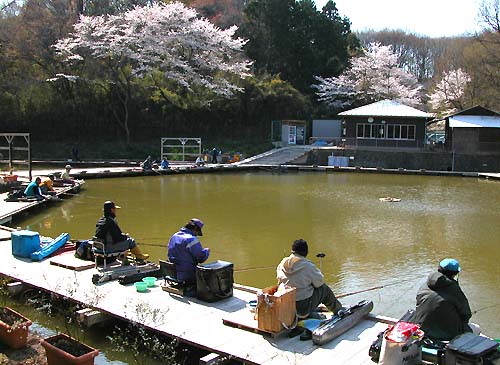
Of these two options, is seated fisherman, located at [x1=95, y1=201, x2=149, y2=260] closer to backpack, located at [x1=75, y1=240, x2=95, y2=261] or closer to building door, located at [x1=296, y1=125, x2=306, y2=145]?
backpack, located at [x1=75, y1=240, x2=95, y2=261]

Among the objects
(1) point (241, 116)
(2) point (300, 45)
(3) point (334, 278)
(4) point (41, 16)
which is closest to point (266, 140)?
(1) point (241, 116)

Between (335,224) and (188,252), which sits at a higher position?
(188,252)

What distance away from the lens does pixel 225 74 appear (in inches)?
1407

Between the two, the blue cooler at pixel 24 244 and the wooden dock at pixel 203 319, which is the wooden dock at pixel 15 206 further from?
the wooden dock at pixel 203 319

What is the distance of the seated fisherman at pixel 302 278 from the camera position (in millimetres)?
5477

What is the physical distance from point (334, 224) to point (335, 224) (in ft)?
0.09

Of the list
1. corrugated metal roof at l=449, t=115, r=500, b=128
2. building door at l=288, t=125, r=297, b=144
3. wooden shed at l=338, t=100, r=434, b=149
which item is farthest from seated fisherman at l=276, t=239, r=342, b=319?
building door at l=288, t=125, r=297, b=144

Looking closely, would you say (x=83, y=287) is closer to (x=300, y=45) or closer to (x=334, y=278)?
(x=334, y=278)

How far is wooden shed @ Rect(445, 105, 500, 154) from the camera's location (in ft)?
94.7

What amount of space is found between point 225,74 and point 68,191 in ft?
64.2

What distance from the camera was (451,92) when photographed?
38188 mm

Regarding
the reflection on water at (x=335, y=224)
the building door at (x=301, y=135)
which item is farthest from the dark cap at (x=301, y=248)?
the building door at (x=301, y=135)

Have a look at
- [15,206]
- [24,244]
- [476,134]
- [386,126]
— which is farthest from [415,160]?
[24,244]

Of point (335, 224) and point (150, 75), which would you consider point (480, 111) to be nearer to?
point (150, 75)
